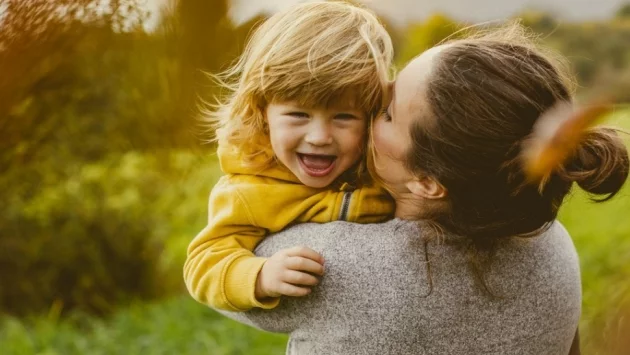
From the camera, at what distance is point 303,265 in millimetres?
1342

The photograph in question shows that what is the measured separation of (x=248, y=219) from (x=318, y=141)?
22 cm

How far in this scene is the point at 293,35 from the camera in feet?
5.45

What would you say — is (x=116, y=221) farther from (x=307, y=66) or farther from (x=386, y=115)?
(x=386, y=115)

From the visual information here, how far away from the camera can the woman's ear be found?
4.63ft

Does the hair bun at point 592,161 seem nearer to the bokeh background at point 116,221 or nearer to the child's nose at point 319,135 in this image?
the child's nose at point 319,135

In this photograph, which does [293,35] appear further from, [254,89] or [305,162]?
[305,162]

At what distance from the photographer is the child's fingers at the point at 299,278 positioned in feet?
4.35

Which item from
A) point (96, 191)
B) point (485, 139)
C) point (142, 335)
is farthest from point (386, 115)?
point (96, 191)

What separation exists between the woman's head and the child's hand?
25 cm

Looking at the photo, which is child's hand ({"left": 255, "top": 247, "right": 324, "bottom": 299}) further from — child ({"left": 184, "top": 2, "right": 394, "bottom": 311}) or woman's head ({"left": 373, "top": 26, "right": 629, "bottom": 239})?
woman's head ({"left": 373, "top": 26, "right": 629, "bottom": 239})

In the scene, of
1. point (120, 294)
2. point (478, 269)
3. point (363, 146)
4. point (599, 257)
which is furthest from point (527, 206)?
point (120, 294)

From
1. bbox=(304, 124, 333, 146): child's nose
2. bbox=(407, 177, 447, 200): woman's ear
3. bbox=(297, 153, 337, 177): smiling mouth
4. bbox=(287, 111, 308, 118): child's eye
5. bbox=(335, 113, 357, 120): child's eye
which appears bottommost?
bbox=(407, 177, 447, 200): woman's ear

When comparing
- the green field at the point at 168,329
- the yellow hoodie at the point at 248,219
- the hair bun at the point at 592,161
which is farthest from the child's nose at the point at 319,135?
the green field at the point at 168,329

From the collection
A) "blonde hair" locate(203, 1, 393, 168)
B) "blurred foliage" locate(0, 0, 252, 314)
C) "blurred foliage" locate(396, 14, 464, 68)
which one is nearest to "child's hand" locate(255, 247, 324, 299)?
"blonde hair" locate(203, 1, 393, 168)
